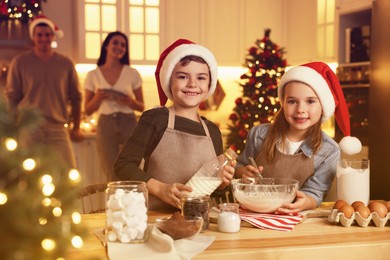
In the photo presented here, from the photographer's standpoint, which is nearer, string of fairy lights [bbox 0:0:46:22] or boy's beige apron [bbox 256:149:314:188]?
boy's beige apron [bbox 256:149:314:188]

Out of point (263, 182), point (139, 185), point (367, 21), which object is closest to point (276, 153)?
point (263, 182)

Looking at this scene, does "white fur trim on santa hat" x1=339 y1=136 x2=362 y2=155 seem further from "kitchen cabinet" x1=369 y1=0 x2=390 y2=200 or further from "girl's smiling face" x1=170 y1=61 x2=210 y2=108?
"kitchen cabinet" x1=369 y1=0 x2=390 y2=200

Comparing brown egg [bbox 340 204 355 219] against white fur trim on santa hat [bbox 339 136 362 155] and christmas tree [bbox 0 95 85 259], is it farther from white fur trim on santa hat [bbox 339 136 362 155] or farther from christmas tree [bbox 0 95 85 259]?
christmas tree [bbox 0 95 85 259]

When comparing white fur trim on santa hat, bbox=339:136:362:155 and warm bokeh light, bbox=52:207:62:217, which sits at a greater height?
warm bokeh light, bbox=52:207:62:217

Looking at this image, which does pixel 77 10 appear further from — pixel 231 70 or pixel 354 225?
pixel 354 225

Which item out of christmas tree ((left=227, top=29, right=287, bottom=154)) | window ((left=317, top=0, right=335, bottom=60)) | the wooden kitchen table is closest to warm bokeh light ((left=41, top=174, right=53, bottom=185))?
the wooden kitchen table

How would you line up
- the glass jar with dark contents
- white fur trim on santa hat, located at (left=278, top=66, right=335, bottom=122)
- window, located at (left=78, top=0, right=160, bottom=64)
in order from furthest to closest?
window, located at (left=78, top=0, right=160, bottom=64) < white fur trim on santa hat, located at (left=278, top=66, right=335, bottom=122) < the glass jar with dark contents

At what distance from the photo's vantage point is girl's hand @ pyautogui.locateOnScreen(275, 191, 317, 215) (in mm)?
1665

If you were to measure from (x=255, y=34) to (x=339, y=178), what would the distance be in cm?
413

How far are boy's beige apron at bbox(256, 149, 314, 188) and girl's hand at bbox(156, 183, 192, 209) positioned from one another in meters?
0.42

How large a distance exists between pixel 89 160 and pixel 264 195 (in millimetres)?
3305

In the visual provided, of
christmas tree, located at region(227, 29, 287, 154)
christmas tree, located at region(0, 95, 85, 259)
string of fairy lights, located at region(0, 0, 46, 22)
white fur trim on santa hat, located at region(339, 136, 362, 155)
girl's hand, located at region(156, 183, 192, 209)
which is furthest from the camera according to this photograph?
christmas tree, located at region(227, 29, 287, 154)

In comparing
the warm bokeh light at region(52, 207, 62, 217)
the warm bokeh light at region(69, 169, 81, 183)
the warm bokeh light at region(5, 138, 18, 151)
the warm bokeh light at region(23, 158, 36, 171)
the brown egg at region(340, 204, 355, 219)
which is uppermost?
the warm bokeh light at region(5, 138, 18, 151)

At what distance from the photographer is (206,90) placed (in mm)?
2047
